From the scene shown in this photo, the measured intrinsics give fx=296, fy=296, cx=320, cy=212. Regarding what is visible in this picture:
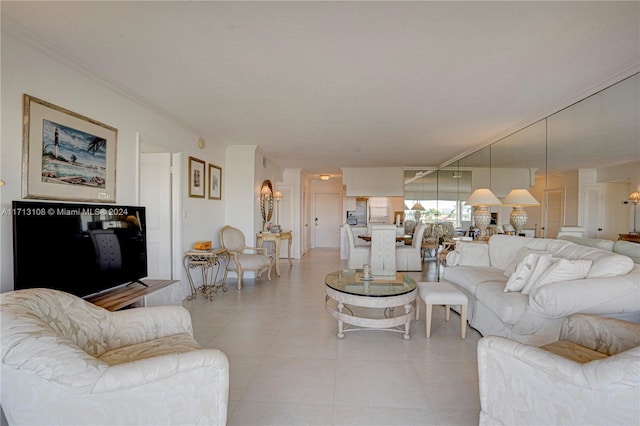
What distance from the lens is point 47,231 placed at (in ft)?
6.53

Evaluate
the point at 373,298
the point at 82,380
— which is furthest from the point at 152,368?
the point at 373,298

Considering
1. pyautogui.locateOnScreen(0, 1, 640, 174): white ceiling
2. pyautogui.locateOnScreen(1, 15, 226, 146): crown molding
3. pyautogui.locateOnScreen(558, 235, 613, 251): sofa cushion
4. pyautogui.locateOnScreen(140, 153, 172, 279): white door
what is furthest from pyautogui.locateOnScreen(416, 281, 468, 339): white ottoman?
pyautogui.locateOnScreen(1, 15, 226, 146): crown molding

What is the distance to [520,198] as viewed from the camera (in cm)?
397

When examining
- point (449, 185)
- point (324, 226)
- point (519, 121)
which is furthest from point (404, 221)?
point (519, 121)

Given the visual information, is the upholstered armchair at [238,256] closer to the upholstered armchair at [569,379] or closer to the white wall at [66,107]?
the white wall at [66,107]

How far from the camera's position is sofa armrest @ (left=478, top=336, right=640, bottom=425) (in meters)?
1.12

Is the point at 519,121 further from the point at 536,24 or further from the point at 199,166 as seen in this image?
the point at 199,166

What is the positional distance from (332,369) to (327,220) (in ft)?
26.8

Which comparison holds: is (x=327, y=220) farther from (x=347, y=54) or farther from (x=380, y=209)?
(x=347, y=54)

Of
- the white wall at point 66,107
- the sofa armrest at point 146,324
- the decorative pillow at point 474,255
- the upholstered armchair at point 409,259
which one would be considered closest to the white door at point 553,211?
the decorative pillow at point 474,255

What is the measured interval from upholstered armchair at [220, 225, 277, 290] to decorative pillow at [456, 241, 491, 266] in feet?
9.95

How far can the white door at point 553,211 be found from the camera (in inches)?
135

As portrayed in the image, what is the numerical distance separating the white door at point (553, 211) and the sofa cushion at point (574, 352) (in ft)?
7.59

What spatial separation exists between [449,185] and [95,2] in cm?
666
